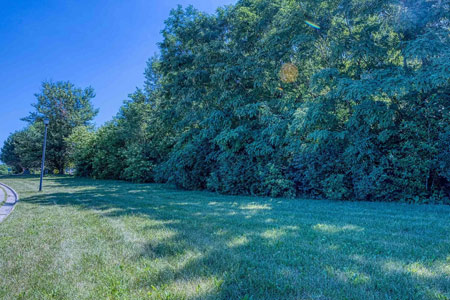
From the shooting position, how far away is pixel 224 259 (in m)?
2.60

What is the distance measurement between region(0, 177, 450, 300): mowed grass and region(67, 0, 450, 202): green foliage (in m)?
3.98

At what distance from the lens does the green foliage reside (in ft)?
24.8

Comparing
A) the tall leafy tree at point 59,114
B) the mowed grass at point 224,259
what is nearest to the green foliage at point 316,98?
the mowed grass at point 224,259

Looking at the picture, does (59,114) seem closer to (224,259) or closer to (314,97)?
(314,97)

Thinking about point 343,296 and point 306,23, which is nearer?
point 343,296

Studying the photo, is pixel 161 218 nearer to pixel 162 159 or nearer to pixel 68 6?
pixel 68 6

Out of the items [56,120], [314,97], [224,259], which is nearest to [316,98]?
[314,97]

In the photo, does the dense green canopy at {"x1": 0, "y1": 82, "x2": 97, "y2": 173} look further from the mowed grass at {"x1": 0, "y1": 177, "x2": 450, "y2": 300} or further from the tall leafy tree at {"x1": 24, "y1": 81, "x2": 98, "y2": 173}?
the mowed grass at {"x1": 0, "y1": 177, "x2": 450, "y2": 300}

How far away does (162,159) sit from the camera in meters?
18.4

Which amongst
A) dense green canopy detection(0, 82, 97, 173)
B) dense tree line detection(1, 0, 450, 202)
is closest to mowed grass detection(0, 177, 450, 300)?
dense tree line detection(1, 0, 450, 202)

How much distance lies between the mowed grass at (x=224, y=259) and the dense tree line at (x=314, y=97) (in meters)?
3.95

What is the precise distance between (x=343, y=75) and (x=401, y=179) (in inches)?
157

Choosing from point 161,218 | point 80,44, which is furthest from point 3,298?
point 80,44

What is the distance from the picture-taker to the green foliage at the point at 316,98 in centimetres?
756
